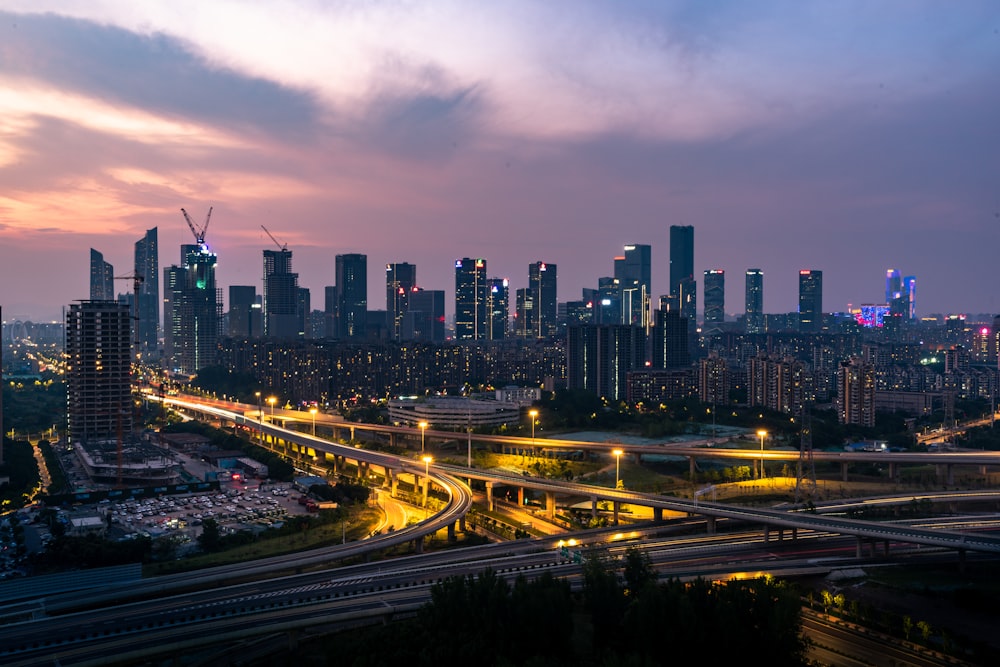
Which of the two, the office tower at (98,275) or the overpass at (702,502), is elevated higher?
the office tower at (98,275)

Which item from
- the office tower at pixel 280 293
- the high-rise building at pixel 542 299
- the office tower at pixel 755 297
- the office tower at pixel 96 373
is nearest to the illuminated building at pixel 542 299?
the high-rise building at pixel 542 299

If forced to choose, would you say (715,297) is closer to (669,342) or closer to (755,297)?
(755,297)

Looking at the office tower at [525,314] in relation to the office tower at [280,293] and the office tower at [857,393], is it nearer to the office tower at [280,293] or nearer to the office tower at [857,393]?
the office tower at [280,293]

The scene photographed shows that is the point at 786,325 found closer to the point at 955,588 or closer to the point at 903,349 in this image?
the point at 903,349

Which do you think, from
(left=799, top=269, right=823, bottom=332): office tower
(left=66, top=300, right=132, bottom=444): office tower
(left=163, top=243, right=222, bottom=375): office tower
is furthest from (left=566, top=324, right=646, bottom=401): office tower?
(left=799, top=269, right=823, bottom=332): office tower

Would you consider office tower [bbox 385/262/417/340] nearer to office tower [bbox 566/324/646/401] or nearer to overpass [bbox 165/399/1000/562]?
office tower [bbox 566/324/646/401]

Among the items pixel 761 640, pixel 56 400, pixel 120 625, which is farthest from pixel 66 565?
pixel 56 400

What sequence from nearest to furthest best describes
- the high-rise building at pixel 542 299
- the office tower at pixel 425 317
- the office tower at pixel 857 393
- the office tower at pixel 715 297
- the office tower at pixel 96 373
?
the office tower at pixel 96 373 < the office tower at pixel 857 393 < the office tower at pixel 425 317 < the high-rise building at pixel 542 299 < the office tower at pixel 715 297
